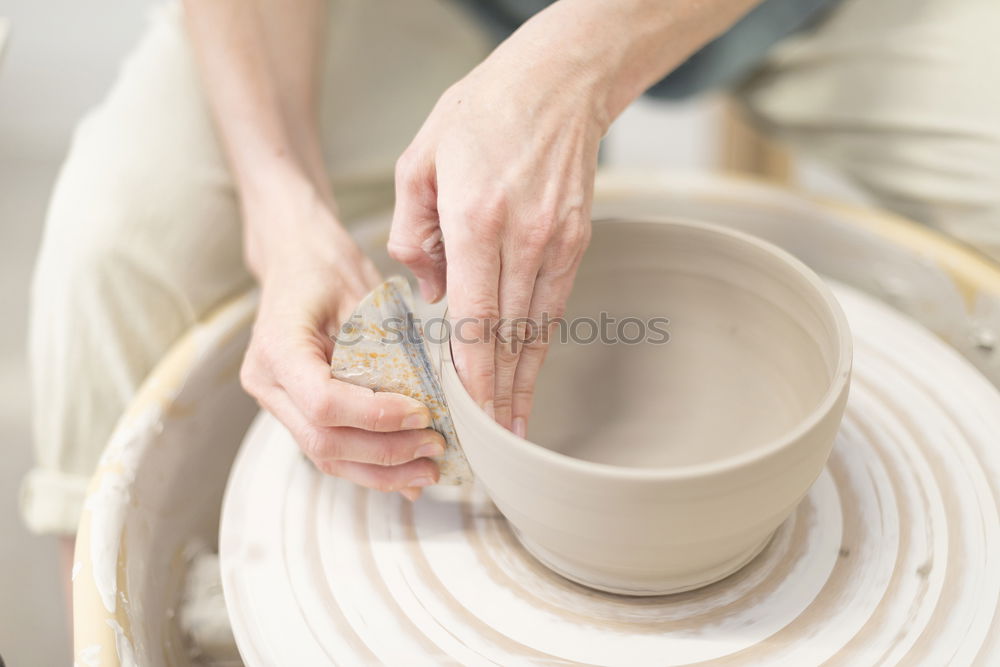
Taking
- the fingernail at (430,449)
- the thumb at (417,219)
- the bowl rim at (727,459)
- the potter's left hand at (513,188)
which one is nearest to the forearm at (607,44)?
the potter's left hand at (513,188)

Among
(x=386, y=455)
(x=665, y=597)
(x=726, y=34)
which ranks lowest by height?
(x=665, y=597)

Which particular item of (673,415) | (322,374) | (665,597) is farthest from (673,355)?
(322,374)

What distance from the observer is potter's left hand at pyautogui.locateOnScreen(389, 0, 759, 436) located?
725mm

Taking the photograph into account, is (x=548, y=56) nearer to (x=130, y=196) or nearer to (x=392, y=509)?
(x=392, y=509)

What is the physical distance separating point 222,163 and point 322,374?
0.50m

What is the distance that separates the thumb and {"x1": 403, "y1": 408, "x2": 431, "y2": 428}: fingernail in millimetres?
135

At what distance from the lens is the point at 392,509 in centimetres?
88

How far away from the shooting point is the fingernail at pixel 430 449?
80 centimetres

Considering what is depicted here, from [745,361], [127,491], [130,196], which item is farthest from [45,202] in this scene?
[745,361]

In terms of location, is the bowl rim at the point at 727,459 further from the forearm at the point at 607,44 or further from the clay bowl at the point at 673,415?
the forearm at the point at 607,44

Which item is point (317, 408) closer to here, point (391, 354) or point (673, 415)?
point (391, 354)

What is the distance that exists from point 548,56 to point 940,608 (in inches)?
23.4

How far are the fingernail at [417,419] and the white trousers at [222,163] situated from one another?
460 mm

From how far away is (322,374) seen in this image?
0.78m
